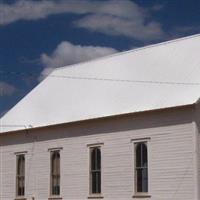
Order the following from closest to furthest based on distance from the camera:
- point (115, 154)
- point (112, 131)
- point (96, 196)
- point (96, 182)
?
point (115, 154) < point (112, 131) < point (96, 196) < point (96, 182)

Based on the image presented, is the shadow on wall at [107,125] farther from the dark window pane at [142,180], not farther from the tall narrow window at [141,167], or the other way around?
the dark window pane at [142,180]

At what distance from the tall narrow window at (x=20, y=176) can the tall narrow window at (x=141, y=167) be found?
396 inches

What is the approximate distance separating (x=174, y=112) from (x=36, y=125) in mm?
11029

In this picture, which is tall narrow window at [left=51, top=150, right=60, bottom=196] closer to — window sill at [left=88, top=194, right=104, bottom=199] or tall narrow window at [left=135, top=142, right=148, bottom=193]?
window sill at [left=88, top=194, right=104, bottom=199]

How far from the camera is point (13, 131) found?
3991 centimetres

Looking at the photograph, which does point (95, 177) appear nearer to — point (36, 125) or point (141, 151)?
point (141, 151)

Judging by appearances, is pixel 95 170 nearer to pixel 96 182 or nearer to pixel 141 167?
pixel 96 182

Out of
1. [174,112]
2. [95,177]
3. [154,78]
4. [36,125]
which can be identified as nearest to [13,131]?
[36,125]

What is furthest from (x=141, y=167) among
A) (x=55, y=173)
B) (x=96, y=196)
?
(x=55, y=173)

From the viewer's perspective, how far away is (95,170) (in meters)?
33.8

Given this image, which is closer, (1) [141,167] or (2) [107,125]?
(1) [141,167]

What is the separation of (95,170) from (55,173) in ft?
11.8

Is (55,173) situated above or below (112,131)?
below

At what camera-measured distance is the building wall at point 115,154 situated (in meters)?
29.0
